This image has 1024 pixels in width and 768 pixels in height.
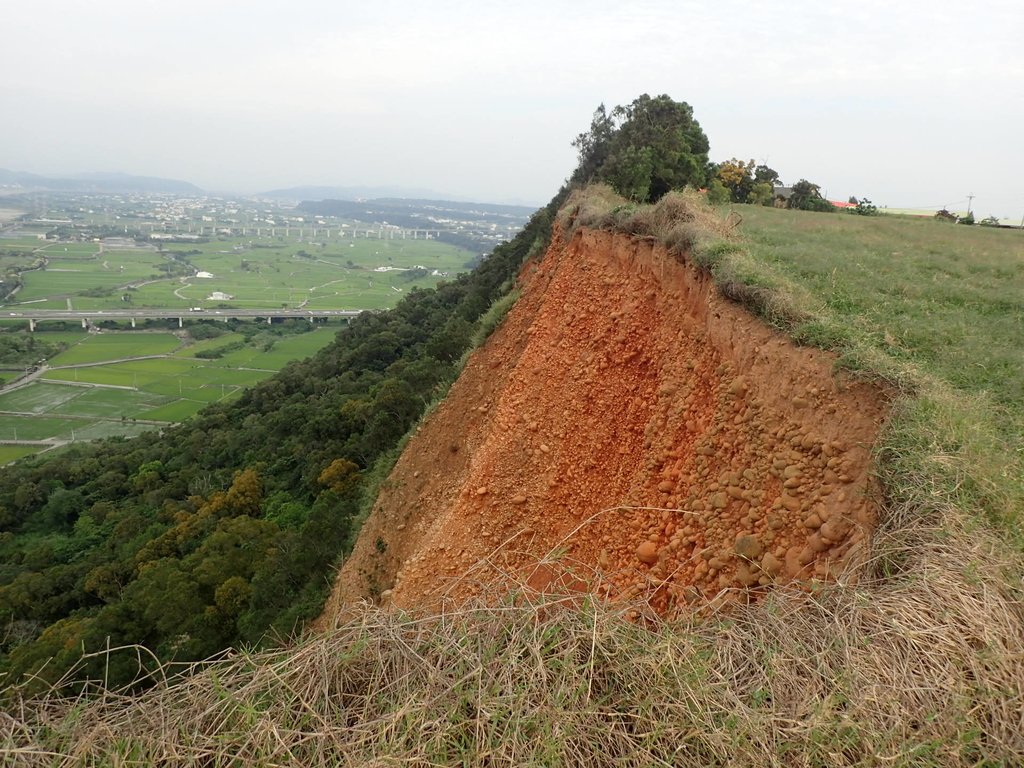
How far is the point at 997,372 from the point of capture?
20.8 ft

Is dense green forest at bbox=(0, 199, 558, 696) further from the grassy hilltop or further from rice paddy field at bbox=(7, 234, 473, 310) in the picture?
rice paddy field at bbox=(7, 234, 473, 310)

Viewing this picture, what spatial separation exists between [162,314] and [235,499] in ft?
218

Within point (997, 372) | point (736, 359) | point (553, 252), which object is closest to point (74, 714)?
point (736, 359)

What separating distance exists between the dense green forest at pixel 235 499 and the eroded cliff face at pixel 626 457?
2701 millimetres

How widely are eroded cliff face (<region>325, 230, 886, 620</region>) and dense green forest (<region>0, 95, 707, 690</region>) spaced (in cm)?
270

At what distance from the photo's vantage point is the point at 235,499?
2067 centimetres

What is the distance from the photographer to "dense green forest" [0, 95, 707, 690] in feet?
46.1

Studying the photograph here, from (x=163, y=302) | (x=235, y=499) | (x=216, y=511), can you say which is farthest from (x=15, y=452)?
(x=163, y=302)

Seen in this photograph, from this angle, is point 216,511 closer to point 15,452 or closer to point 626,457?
point 626,457

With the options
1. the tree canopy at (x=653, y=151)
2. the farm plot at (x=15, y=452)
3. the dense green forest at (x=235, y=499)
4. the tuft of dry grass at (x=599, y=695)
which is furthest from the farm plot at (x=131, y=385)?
the tuft of dry grass at (x=599, y=695)

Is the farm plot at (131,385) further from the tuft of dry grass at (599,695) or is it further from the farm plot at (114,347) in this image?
the tuft of dry grass at (599,695)

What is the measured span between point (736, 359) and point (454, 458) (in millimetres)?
7357

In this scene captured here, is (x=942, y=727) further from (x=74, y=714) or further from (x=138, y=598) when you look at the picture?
(x=138, y=598)

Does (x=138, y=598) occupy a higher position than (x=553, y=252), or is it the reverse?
(x=553, y=252)
